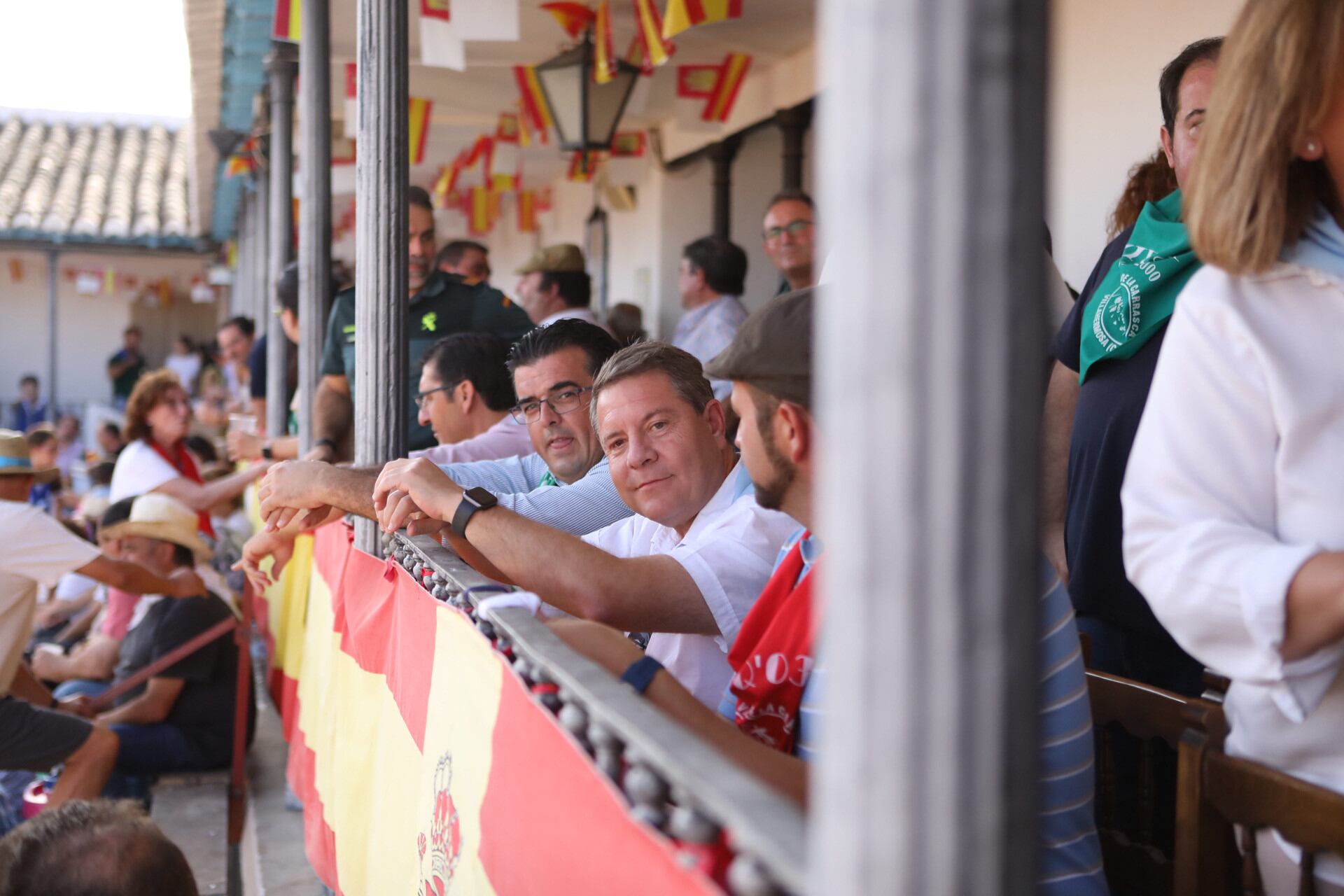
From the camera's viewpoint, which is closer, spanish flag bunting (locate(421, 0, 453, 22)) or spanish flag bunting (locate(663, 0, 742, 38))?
spanish flag bunting (locate(663, 0, 742, 38))

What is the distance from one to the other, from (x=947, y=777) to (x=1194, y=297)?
787 mm

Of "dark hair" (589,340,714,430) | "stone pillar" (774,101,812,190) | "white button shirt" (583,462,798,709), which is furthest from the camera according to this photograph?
"stone pillar" (774,101,812,190)

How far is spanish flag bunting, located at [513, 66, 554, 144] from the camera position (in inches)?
264

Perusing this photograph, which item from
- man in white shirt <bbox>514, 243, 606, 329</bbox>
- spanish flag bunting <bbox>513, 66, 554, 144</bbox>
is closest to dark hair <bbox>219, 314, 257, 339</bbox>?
spanish flag bunting <bbox>513, 66, 554, 144</bbox>

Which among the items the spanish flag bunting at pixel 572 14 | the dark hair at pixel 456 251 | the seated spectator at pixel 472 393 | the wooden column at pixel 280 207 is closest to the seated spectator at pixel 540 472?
the seated spectator at pixel 472 393

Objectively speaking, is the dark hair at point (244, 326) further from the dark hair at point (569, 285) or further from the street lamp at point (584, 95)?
the dark hair at point (569, 285)

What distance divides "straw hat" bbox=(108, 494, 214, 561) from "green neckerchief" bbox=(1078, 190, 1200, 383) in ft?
13.3

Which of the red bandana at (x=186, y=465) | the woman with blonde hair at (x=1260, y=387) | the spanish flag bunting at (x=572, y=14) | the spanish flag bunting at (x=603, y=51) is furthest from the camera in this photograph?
the red bandana at (x=186, y=465)

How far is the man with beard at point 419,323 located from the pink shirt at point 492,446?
0.58 metres

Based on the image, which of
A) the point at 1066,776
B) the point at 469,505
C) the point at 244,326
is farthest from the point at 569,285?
the point at 244,326

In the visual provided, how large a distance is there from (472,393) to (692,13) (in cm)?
193

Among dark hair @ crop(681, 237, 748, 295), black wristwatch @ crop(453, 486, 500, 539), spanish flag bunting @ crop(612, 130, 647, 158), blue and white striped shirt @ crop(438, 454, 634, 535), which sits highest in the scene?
spanish flag bunting @ crop(612, 130, 647, 158)

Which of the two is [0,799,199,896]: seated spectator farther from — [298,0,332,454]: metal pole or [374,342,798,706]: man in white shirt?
[298,0,332,454]: metal pole

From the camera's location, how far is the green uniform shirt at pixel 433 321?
460 centimetres
